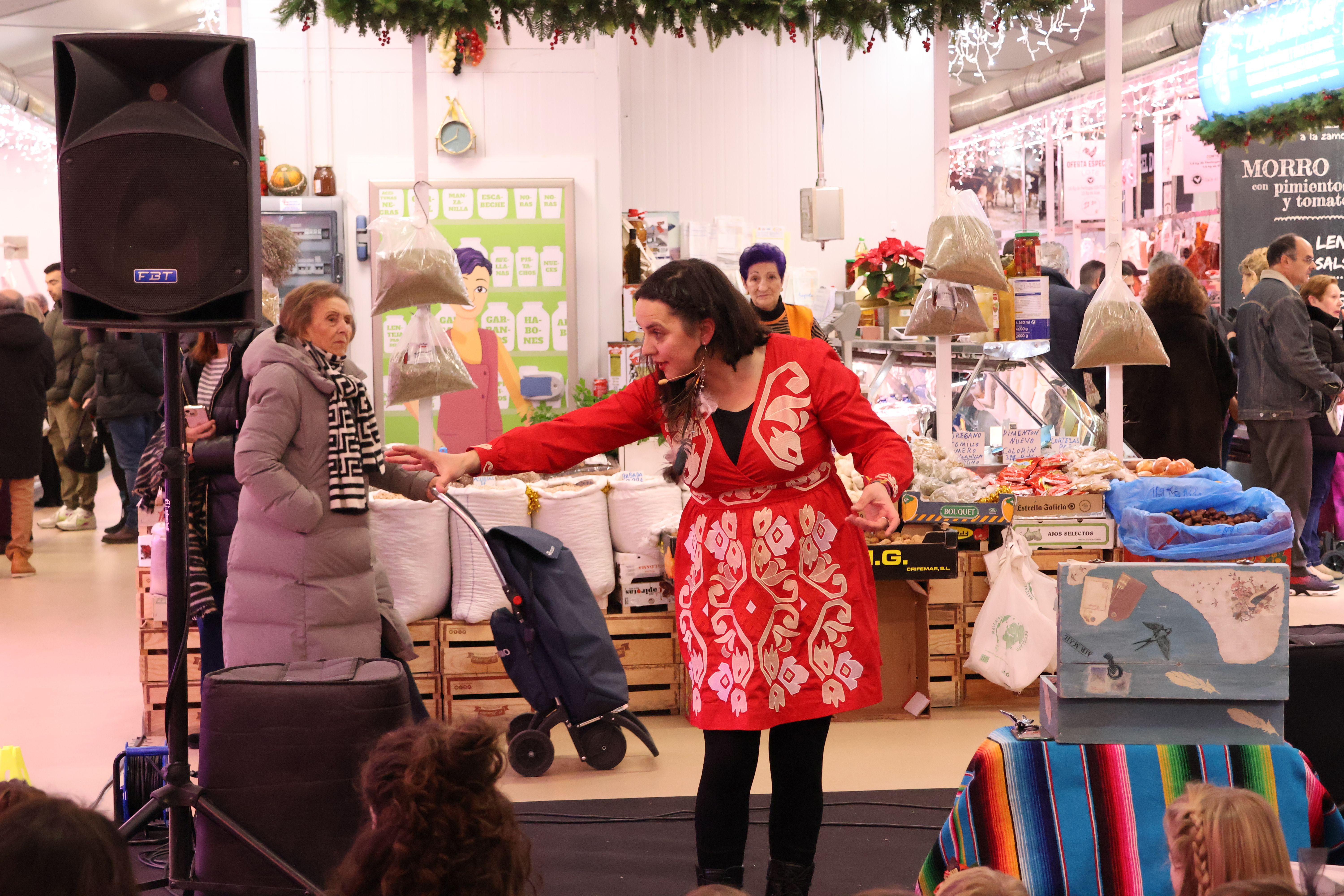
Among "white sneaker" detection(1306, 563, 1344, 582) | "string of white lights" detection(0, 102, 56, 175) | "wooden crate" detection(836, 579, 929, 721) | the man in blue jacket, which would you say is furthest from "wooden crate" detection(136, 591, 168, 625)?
"string of white lights" detection(0, 102, 56, 175)

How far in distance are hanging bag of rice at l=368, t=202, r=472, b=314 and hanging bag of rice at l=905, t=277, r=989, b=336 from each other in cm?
164

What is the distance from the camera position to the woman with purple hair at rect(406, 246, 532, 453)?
696 cm

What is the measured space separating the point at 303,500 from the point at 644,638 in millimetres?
1720

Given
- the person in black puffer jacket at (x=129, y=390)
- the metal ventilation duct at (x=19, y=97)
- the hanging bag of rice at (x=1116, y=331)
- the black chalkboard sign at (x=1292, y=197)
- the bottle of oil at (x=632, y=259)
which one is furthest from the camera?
the metal ventilation duct at (x=19, y=97)

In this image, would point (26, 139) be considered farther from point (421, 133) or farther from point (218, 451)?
point (218, 451)

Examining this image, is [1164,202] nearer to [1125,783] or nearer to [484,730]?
[1125,783]

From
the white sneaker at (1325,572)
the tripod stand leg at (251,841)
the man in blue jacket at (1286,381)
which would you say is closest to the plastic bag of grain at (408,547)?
the tripod stand leg at (251,841)

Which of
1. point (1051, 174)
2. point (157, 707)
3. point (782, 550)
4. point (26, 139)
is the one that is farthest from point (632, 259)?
point (26, 139)

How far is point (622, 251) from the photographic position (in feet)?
25.4

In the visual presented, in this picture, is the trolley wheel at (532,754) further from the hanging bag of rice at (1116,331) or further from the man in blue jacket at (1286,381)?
the man in blue jacket at (1286,381)

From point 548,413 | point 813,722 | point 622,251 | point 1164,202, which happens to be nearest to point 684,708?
point 813,722

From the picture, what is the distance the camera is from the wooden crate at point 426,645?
14.6ft

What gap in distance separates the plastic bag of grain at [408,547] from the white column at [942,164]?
1904mm

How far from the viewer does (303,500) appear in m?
3.22
